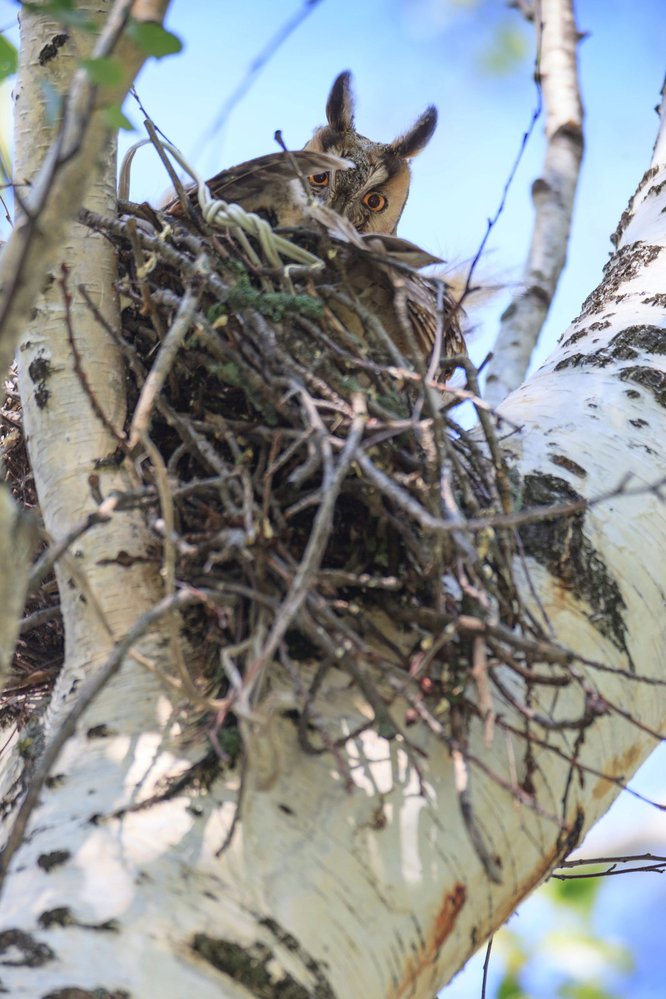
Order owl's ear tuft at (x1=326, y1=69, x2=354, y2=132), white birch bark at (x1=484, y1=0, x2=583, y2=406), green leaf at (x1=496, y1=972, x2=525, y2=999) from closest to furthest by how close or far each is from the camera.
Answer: white birch bark at (x1=484, y1=0, x2=583, y2=406) < green leaf at (x1=496, y1=972, x2=525, y2=999) < owl's ear tuft at (x1=326, y1=69, x2=354, y2=132)

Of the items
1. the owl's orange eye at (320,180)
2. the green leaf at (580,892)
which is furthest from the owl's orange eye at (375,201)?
the green leaf at (580,892)

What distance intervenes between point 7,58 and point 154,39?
0.23 meters

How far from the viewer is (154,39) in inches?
49.3

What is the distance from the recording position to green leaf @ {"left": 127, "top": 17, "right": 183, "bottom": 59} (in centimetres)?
123

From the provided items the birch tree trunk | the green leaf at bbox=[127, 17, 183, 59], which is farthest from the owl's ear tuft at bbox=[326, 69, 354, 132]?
the green leaf at bbox=[127, 17, 183, 59]

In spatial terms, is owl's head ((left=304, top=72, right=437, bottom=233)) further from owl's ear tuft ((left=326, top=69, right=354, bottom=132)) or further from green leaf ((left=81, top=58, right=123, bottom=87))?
green leaf ((left=81, top=58, right=123, bottom=87))

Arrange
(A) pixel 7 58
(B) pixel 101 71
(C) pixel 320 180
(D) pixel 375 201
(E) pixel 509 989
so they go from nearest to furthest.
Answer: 1. (B) pixel 101 71
2. (A) pixel 7 58
3. (E) pixel 509 989
4. (C) pixel 320 180
5. (D) pixel 375 201

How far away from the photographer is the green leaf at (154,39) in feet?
4.05

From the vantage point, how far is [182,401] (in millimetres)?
1987

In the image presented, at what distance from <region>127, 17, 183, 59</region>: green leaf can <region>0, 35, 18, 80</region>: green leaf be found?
0.18 meters

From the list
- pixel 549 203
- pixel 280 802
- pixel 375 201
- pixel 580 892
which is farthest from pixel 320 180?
pixel 280 802

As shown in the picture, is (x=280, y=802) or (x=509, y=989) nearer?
(x=280, y=802)

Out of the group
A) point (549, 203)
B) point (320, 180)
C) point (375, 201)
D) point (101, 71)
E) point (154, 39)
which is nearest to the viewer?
point (101, 71)

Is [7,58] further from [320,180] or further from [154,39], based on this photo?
[320,180]
